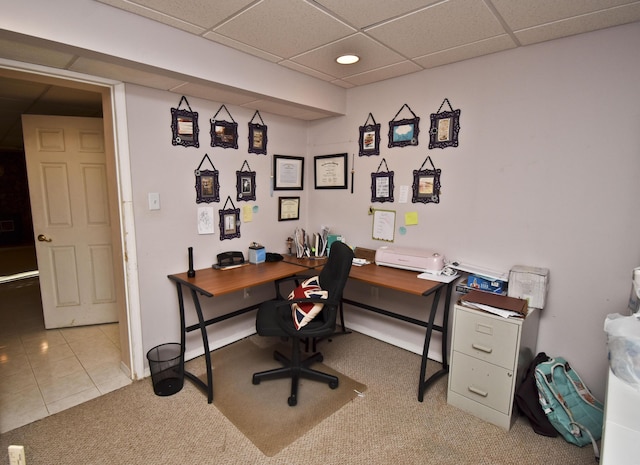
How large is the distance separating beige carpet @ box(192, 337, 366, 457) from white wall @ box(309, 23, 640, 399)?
1439 mm

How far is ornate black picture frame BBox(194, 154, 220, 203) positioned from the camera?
9.00 ft

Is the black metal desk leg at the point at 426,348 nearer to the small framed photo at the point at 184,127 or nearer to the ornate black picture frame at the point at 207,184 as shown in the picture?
the ornate black picture frame at the point at 207,184

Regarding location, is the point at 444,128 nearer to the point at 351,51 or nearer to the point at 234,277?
the point at 351,51

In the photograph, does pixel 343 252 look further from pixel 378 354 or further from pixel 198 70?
pixel 198 70

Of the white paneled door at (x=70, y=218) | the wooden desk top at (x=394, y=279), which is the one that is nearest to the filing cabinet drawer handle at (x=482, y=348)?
the wooden desk top at (x=394, y=279)

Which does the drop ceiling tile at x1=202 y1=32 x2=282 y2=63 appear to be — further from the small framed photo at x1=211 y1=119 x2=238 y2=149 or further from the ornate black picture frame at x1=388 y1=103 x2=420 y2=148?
the ornate black picture frame at x1=388 y1=103 x2=420 y2=148

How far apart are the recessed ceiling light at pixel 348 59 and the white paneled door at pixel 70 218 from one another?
8.37 ft

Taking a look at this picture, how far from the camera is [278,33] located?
2029 millimetres

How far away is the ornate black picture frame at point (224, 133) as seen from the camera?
2797mm

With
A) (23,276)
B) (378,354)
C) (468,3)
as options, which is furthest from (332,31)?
(23,276)

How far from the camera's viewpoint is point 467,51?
230 centimetres

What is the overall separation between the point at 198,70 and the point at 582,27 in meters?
2.30

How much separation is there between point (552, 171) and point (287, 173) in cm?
224

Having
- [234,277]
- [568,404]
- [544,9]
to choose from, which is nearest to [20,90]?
[234,277]
